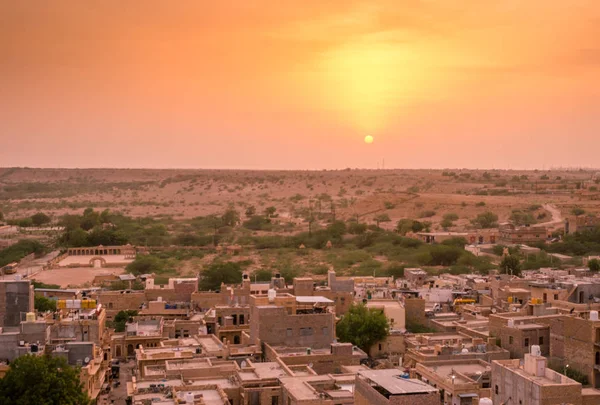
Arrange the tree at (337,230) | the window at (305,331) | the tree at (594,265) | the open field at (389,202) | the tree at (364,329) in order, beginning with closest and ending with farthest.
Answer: the window at (305,331)
the tree at (364,329)
the tree at (594,265)
the tree at (337,230)
the open field at (389,202)

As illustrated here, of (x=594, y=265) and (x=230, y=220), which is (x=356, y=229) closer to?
(x=230, y=220)

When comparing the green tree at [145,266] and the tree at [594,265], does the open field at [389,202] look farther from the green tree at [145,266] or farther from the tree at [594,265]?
the tree at [594,265]

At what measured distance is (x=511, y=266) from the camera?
60500 millimetres

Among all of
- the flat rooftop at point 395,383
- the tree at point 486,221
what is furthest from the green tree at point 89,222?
the flat rooftop at point 395,383

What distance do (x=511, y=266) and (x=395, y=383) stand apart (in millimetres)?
38427

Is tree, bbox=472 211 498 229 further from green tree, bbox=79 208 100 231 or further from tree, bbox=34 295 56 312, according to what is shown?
tree, bbox=34 295 56 312

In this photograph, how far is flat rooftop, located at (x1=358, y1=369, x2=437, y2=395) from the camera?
22.6 metres

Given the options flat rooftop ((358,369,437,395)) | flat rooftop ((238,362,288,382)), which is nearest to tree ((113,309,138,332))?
flat rooftop ((238,362,288,382))

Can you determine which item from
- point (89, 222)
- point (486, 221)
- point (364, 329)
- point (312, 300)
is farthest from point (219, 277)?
point (486, 221)

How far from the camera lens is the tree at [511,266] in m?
59.3

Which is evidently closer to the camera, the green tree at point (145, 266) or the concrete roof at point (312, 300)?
the concrete roof at point (312, 300)

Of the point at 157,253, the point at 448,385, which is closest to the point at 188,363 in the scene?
the point at 448,385

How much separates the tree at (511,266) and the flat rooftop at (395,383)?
34818 mm

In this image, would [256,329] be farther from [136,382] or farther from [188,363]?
[136,382]
